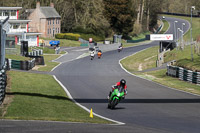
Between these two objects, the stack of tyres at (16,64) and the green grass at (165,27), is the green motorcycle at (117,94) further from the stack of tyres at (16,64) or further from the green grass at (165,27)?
the green grass at (165,27)

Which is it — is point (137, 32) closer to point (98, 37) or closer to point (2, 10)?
point (98, 37)

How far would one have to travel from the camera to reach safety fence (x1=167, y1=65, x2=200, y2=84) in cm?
3566

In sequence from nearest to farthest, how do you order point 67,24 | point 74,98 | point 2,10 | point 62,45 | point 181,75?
point 74,98, point 181,75, point 2,10, point 62,45, point 67,24

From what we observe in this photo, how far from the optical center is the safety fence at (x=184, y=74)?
35.7 m

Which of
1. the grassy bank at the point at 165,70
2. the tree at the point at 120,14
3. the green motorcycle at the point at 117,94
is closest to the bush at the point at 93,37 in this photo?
the tree at the point at 120,14

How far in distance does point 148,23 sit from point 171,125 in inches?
4461

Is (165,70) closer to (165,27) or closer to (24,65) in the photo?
(24,65)

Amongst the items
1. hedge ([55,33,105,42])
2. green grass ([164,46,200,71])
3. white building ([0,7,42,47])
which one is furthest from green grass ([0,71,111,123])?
hedge ([55,33,105,42])

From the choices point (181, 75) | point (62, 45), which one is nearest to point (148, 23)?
point (62, 45)

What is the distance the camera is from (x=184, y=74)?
3812cm

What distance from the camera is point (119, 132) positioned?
42.8 feet

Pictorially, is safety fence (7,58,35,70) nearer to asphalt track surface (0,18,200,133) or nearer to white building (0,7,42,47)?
asphalt track surface (0,18,200,133)

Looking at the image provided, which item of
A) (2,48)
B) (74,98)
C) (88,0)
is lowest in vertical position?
(74,98)

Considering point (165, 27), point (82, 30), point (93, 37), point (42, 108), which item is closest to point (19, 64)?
point (42, 108)
